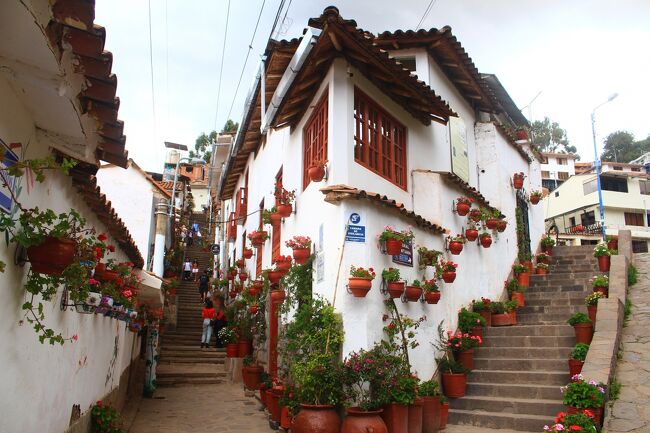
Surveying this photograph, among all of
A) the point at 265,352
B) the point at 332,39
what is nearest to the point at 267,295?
the point at 265,352

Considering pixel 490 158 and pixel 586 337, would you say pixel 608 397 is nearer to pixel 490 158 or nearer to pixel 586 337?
pixel 586 337

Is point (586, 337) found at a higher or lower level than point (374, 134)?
lower

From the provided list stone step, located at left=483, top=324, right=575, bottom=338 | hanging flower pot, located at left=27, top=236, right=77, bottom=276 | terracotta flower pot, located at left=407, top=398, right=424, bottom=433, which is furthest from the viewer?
stone step, located at left=483, top=324, right=575, bottom=338

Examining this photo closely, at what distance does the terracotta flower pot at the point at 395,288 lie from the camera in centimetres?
790

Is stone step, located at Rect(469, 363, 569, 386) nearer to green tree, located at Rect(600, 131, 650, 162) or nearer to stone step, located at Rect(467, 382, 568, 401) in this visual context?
stone step, located at Rect(467, 382, 568, 401)

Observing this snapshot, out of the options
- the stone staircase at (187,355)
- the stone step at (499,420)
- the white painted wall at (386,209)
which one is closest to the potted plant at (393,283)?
the white painted wall at (386,209)

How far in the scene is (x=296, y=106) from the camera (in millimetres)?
10633

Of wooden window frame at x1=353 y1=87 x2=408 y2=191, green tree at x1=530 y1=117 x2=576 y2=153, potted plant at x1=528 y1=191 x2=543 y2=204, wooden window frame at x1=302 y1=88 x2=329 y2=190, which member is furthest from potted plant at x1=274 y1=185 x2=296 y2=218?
green tree at x1=530 y1=117 x2=576 y2=153

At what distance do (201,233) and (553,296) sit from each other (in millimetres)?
35096

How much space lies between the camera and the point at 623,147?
5272cm

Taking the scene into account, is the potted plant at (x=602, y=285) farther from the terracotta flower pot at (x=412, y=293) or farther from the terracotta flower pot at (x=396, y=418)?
the terracotta flower pot at (x=396, y=418)

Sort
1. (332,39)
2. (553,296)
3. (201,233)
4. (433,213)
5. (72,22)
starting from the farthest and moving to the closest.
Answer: (201,233)
(553,296)
(433,213)
(332,39)
(72,22)

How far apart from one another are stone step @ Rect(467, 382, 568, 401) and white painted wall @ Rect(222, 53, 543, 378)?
2.90 ft

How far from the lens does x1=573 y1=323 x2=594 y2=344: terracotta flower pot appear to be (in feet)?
29.7
